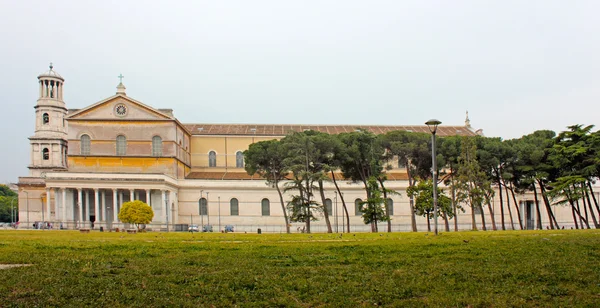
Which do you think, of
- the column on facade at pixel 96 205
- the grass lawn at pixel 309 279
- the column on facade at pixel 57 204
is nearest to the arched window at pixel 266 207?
the column on facade at pixel 96 205

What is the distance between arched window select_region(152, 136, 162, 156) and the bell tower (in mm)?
21171

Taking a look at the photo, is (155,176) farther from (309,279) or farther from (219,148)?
(309,279)

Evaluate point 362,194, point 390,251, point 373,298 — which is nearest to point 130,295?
point 373,298

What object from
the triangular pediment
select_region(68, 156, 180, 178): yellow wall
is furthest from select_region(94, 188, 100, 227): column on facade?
the triangular pediment

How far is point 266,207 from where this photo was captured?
2842 inches

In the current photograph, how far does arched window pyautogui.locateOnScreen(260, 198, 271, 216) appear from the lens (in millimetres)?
72000

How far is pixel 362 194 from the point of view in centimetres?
7300

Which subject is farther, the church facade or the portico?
the church facade

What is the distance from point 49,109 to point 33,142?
5.49m

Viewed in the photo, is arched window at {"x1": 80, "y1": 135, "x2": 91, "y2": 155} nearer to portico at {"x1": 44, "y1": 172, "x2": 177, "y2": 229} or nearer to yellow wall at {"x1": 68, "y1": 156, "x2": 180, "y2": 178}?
yellow wall at {"x1": 68, "y1": 156, "x2": 180, "y2": 178}

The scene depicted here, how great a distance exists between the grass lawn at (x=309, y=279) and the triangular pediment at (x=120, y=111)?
172 feet

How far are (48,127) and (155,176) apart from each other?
26846 mm

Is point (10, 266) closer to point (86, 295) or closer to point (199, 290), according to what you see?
point (86, 295)

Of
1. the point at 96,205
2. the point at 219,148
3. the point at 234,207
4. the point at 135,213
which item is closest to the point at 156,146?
the point at 96,205
